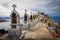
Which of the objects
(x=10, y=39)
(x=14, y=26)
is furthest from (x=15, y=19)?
(x=10, y=39)

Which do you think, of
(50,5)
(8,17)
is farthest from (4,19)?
(50,5)

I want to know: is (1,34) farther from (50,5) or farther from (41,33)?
(50,5)

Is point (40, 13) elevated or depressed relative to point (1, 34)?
elevated

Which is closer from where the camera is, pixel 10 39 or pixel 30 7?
pixel 10 39

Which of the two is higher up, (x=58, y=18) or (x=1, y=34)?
(x=58, y=18)

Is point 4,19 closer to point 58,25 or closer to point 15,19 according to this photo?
point 15,19

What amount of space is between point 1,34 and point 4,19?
1.49 feet

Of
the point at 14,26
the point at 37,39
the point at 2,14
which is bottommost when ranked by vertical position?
the point at 37,39

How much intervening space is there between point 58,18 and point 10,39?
60.0 inches

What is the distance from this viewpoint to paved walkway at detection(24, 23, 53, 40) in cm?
500

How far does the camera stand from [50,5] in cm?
528

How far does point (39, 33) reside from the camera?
16.8 feet

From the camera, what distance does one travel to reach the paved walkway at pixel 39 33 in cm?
500

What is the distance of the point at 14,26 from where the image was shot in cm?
505
